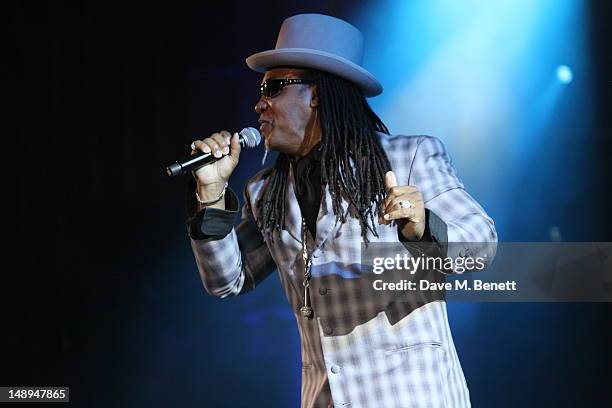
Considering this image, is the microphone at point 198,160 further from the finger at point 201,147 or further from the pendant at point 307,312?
the pendant at point 307,312

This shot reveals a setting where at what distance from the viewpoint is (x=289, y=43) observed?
6.53 ft

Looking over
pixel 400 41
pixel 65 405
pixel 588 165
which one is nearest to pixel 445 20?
pixel 400 41

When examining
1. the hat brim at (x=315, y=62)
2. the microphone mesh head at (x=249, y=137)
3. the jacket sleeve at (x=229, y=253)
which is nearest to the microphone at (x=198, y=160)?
the microphone mesh head at (x=249, y=137)

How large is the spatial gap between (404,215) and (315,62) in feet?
2.16

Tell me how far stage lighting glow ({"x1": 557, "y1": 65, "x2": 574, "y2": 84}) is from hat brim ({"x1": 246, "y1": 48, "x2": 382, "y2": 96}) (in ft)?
3.01

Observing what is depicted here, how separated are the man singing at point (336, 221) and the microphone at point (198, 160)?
0.03 m

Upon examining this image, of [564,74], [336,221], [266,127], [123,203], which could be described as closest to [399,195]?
[336,221]

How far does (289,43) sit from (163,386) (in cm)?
149

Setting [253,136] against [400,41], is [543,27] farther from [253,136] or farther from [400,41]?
[253,136]

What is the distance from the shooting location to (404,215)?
1391mm

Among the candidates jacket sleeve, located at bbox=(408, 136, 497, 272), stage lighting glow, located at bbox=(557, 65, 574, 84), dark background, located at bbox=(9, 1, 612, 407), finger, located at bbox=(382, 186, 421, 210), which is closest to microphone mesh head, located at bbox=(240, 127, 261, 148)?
jacket sleeve, located at bbox=(408, 136, 497, 272)

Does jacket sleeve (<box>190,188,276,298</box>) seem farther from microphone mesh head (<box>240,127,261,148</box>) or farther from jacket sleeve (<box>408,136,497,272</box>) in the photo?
jacket sleeve (<box>408,136,497,272</box>)

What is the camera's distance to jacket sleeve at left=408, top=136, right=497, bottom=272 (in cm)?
154

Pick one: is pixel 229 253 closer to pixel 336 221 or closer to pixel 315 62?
pixel 336 221
